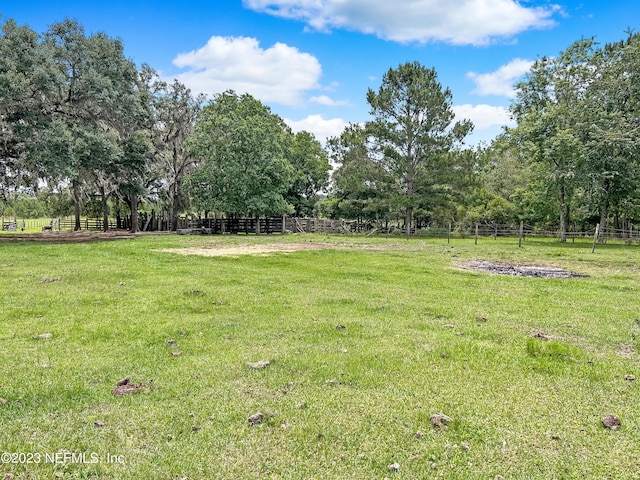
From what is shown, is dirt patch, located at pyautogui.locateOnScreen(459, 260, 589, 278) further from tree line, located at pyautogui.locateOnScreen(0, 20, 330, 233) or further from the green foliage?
tree line, located at pyautogui.locateOnScreen(0, 20, 330, 233)

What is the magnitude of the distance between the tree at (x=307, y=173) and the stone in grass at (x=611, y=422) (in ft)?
126

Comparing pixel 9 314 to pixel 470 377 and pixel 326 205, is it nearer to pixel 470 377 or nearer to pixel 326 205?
pixel 470 377

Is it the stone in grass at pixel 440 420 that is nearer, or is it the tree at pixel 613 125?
the stone in grass at pixel 440 420

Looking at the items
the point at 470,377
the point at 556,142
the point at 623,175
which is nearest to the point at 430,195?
the point at 556,142

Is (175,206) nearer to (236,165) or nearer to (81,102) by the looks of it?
(236,165)

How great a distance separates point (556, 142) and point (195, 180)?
949 inches

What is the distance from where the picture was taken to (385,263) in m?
13.3

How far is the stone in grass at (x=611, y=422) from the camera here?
10.1 ft

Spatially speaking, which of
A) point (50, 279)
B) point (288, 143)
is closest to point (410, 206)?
point (288, 143)

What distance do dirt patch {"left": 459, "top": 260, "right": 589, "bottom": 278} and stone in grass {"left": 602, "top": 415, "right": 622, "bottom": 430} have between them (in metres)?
8.66

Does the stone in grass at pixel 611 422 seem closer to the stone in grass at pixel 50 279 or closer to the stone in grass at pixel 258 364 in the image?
the stone in grass at pixel 258 364

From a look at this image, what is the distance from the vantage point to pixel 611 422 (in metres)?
3.14

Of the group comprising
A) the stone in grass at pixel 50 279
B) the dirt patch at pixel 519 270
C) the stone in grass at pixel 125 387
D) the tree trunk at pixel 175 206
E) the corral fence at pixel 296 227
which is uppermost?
the tree trunk at pixel 175 206

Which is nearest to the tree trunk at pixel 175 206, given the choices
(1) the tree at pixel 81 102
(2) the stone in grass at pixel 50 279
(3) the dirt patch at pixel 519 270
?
(1) the tree at pixel 81 102
